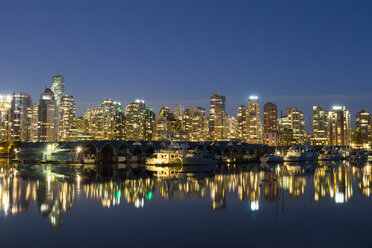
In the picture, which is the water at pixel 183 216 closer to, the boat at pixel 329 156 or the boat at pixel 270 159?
the boat at pixel 270 159

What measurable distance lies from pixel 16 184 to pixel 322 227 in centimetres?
3865

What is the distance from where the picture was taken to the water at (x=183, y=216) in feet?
73.4

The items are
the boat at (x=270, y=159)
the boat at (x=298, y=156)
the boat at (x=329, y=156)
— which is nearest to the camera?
the boat at (x=270, y=159)

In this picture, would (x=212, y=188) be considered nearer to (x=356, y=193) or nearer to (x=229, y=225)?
(x=356, y=193)

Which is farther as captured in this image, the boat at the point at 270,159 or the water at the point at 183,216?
the boat at the point at 270,159

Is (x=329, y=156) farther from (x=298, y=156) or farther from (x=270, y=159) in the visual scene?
(x=270, y=159)

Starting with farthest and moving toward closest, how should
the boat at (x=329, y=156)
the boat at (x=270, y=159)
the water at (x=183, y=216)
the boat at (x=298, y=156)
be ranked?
the boat at (x=329, y=156) → the boat at (x=298, y=156) → the boat at (x=270, y=159) → the water at (x=183, y=216)

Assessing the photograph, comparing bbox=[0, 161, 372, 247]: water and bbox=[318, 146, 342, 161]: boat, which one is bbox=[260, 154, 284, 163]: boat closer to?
bbox=[318, 146, 342, 161]: boat

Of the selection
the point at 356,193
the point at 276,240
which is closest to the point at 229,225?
the point at 276,240

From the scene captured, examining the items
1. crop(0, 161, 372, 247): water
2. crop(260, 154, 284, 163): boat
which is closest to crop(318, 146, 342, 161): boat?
crop(260, 154, 284, 163): boat

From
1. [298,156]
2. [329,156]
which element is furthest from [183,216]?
[329,156]

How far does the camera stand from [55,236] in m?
23.1

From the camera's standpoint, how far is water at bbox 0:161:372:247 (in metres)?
22.4

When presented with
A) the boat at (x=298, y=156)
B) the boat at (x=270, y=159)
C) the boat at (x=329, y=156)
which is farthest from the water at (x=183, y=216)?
the boat at (x=329, y=156)
